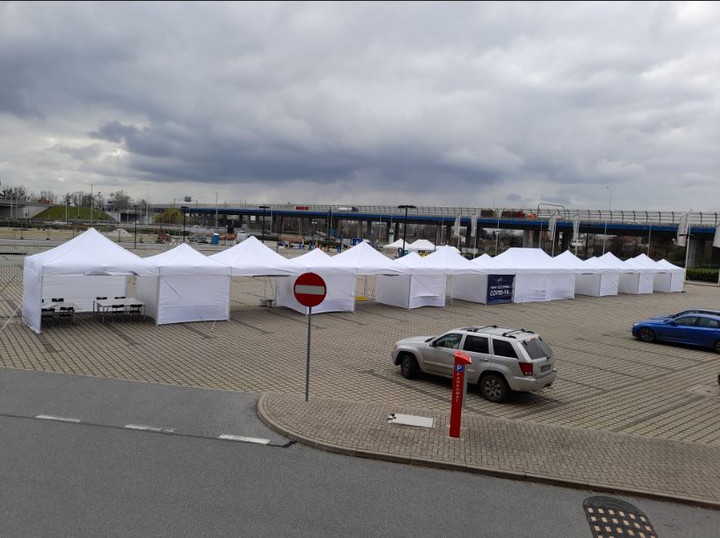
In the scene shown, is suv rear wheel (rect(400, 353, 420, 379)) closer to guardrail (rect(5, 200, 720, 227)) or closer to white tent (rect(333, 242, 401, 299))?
white tent (rect(333, 242, 401, 299))

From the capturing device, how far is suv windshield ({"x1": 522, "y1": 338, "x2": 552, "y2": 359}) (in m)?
10.7

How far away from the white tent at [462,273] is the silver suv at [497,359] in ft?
46.1

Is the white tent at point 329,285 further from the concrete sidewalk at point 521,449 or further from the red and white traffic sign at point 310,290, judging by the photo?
the concrete sidewalk at point 521,449

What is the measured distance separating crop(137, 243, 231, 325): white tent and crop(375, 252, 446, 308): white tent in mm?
8684

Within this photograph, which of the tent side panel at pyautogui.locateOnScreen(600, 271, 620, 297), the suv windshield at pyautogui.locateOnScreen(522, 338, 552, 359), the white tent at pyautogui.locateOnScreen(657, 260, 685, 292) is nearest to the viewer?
the suv windshield at pyautogui.locateOnScreen(522, 338, 552, 359)

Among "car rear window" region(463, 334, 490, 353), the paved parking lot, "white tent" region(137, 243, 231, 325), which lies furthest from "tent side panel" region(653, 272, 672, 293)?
"car rear window" region(463, 334, 490, 353)

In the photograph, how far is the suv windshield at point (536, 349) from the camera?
1066 centimetres

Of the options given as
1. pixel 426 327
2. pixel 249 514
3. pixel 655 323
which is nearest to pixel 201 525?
pixel 249 514

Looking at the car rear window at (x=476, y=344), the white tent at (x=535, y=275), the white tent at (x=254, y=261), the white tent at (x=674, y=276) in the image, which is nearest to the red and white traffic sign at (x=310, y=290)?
the car rear window at (x=476, y=344)

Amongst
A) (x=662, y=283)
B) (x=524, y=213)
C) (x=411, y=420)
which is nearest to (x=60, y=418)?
(x=411, y=420)

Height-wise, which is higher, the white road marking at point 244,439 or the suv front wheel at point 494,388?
the suv front wheel at point 494,388

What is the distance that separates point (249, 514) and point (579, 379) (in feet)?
32.8

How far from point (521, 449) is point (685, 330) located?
13.8 metres

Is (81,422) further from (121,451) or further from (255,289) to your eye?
(255,289)
